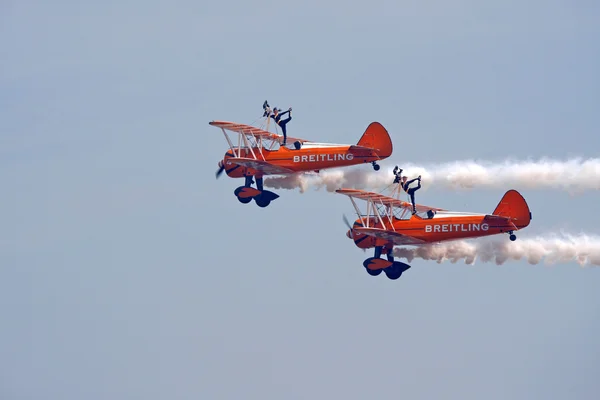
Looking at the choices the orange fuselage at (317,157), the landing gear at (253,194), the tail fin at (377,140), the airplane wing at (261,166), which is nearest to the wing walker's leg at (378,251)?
the orange fuselage at (317,157)

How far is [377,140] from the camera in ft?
316

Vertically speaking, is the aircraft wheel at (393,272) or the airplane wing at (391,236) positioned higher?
the airplane wing at (391,236)

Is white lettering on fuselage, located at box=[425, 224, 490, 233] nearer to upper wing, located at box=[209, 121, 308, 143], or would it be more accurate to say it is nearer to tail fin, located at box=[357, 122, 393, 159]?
tail fin, located at box=[357, 122, 393, 159]

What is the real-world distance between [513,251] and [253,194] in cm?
1440

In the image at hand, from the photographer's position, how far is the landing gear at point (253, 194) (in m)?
98.9

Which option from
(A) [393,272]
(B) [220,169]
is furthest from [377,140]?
(B) [220,169]

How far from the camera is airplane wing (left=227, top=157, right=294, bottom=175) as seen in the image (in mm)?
97125

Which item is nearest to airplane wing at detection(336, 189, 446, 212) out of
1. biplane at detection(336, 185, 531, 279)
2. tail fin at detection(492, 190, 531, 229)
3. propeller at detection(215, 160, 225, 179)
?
biplane at detection(336, 185, 531, 279)

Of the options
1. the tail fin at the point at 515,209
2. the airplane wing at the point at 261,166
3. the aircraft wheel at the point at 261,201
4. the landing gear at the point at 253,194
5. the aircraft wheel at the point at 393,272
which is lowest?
the aircraft wheel at the point at 393,272

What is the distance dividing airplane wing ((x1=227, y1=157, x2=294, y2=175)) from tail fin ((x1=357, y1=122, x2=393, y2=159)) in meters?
3.95

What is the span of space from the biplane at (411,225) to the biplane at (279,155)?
3.74 metres

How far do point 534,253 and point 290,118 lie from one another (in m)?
15.2

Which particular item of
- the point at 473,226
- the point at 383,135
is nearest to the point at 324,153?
the point at 383,135

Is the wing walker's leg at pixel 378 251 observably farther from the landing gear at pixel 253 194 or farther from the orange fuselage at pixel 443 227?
the landing gear at pixel 253 194
